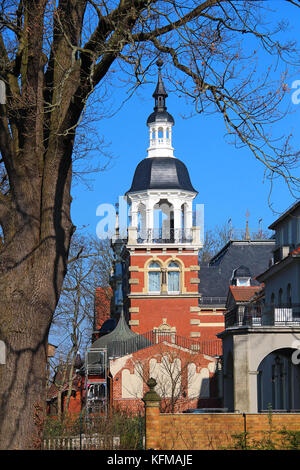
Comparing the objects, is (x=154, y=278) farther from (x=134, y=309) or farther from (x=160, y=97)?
(x=160, y=97)

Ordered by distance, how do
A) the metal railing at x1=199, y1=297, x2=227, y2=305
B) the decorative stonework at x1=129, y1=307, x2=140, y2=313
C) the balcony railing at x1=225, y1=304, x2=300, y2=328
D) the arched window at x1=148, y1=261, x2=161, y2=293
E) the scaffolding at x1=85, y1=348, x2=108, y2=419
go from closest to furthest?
the balcony railing at x1=225, y1=304, x2=300, y2=328 < the scaffolding at x1=85, y1=348, x2=108, y2=419 < the decorative stonework at x1=129, y1=307, x2=140, y2=313 < the arched window at x1=148, y1=261, x2=161, y2=293 < the metal railing at x1=199, y1=297, x2=227, y2=305

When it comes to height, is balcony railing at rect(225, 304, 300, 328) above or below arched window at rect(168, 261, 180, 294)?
below

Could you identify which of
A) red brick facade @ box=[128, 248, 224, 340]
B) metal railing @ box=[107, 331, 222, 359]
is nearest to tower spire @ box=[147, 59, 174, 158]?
red brick facade @ box=[128, 248, 224, 340]

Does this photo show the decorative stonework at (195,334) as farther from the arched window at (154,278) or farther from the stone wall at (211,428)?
the stone wall at (211,428)

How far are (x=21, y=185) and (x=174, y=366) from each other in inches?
1225

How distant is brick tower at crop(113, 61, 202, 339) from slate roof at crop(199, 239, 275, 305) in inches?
302

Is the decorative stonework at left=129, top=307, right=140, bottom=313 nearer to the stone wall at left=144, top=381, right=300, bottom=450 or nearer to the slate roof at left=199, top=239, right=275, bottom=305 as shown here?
the slate roof at left=199, top=239, right=275, bottom=305

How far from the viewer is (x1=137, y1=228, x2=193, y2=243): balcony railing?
5438 cm

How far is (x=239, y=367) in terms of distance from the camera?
31.2 metres

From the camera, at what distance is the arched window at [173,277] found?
54.3 meters

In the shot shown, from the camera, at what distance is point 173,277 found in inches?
2141

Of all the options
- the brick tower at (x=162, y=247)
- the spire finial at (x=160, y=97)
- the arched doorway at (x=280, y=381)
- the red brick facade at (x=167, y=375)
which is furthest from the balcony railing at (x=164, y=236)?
the arched doorway at (x=280, y=381)

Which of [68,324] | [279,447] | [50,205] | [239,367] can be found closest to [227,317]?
[239,367]

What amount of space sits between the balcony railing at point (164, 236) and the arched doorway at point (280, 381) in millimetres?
15648
